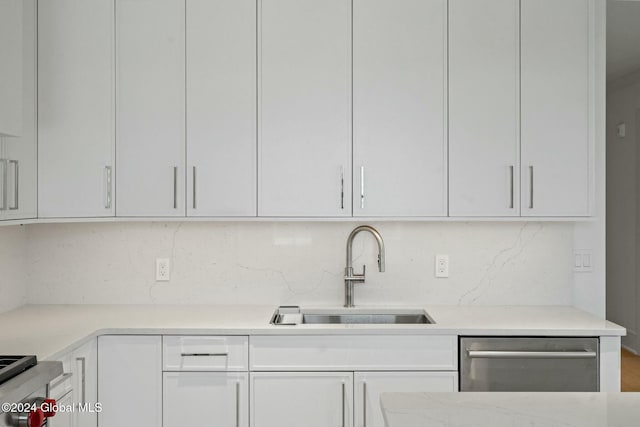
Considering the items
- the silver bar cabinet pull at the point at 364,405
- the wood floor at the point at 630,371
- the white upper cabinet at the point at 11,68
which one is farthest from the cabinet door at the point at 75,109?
the wood floor at the point at 630,371

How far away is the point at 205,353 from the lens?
274 centimetres

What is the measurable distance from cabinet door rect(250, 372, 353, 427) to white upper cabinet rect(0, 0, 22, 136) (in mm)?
1429

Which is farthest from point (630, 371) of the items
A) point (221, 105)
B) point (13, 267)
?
point (13, 267)

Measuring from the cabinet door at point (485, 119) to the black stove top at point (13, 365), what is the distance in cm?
191

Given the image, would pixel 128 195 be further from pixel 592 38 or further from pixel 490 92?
→ pixel 592 38

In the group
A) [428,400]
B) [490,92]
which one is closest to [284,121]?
[490,92]

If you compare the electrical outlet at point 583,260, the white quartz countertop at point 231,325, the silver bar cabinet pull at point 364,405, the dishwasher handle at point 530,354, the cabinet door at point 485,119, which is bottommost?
the silver bar cabinet pull at point 364,405

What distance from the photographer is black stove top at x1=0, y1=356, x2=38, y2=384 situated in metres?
1.94

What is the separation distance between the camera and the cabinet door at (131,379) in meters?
2.75

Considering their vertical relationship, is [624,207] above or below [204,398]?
above

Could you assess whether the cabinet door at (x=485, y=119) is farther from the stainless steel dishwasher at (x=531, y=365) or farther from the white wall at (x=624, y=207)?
the white wall at (x=624, y=207)

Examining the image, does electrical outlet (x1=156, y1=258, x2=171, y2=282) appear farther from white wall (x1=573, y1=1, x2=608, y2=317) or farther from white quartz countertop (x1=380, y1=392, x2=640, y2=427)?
white wall (x1=573, y1=1, x2=608, y2=317)

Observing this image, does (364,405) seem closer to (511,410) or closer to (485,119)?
(511,410)

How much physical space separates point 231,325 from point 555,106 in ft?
5.99
